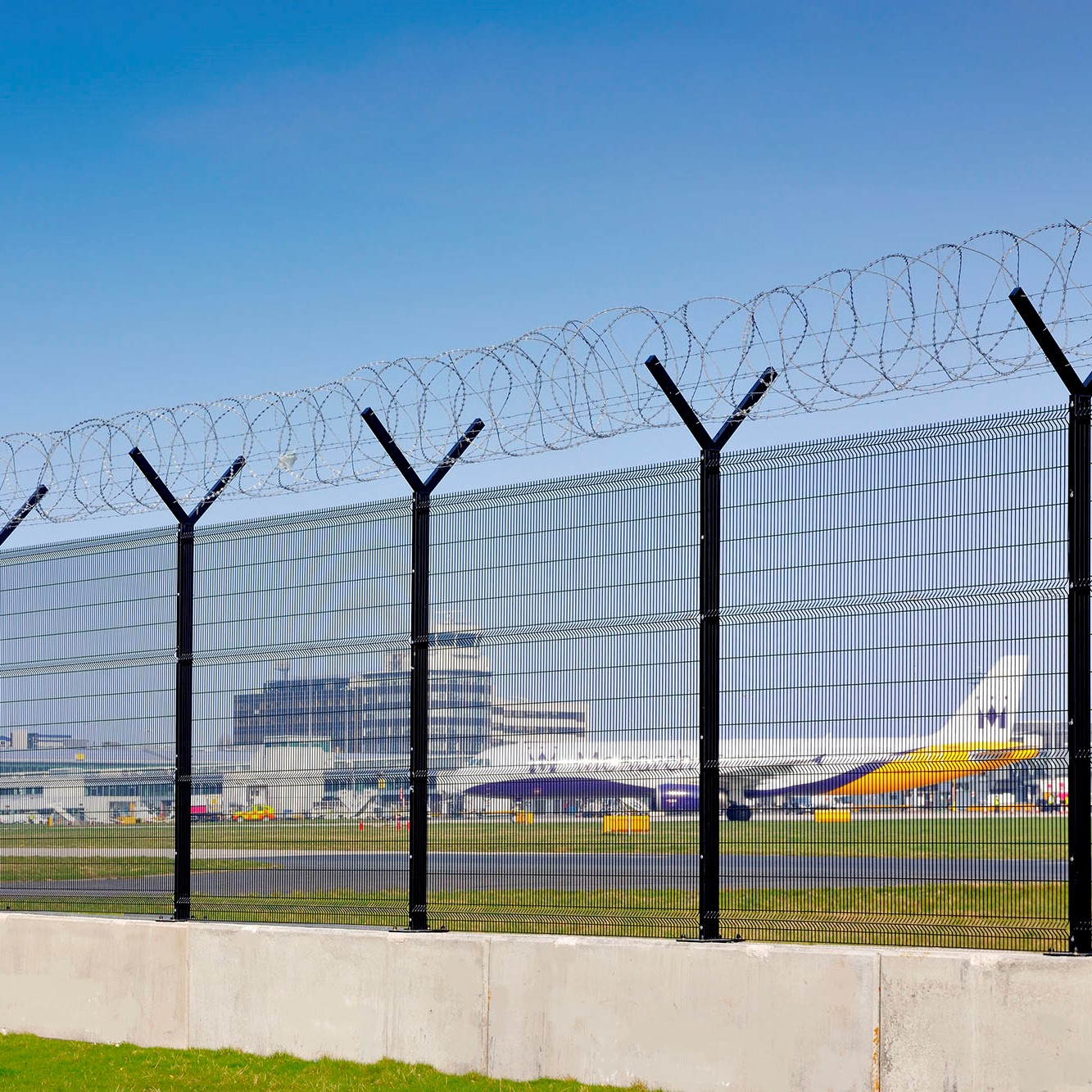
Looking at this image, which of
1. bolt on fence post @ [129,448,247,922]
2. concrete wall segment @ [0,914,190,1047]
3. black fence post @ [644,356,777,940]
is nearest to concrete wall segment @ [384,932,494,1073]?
black fence post @ [644,356,777,940]

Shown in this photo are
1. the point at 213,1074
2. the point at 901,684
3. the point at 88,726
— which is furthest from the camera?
the point at 88,726

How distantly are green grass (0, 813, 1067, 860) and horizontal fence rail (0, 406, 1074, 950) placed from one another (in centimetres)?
2

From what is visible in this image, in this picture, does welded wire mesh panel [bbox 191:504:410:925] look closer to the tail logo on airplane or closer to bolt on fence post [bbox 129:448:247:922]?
bolt on fence post [bbox 129:448:247:922]

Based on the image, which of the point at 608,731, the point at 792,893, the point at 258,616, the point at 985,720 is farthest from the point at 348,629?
the point at 985,720

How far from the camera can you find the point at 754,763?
9.29 metres

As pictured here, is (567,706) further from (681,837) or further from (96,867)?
(96,867)

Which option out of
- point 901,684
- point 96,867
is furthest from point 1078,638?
point 96,867

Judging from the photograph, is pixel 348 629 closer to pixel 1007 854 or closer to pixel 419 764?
pixel 419 764

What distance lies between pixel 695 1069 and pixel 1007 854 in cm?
205

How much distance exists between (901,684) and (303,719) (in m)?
4.56

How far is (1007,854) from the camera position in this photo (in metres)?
8.31

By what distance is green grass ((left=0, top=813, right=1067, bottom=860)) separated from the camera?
8312 millimetres

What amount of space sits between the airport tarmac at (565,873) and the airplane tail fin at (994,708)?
620 millimetres

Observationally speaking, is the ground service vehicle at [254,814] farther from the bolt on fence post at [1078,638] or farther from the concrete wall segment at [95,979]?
the bolt on fence post at [1078,638]
